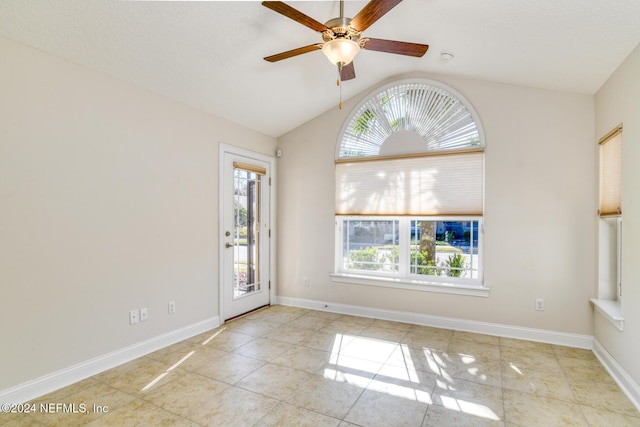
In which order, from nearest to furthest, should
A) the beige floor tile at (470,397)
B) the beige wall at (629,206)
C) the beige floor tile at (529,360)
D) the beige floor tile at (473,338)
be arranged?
1. the beige floor tile at (470,397)
2. the beige wall at (629,206)
3. the beige floor tile at (529,360)
4. the beige floor tile at (473,338)

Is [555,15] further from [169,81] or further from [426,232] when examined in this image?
[169,81]

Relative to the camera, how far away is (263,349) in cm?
317

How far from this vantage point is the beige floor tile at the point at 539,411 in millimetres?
2061

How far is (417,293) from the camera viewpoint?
392 cm

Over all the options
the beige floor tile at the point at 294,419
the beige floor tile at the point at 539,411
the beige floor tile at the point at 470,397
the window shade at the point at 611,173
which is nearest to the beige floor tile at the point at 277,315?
the beige floor tile at the point at 294,419

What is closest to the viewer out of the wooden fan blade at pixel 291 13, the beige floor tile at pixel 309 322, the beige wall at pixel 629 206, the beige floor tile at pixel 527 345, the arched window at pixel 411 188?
the wooden fan blade at pixel 291 13

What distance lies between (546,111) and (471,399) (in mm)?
2931

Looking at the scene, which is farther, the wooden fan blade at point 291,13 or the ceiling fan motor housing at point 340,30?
the ceiling fan motor housing at point 340,30

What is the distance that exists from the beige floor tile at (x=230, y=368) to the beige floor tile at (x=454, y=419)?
146 centimetres

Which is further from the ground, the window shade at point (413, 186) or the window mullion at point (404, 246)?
the window shade at point (413, 186)

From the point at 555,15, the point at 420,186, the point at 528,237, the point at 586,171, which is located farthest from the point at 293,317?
the point at 555,15

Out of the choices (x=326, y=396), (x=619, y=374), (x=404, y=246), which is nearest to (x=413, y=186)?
(x=404, y=246)

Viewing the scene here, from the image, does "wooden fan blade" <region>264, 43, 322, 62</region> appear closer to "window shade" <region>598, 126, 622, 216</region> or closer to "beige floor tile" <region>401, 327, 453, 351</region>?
"window shade" <region>598, 126, 622, 216</region>

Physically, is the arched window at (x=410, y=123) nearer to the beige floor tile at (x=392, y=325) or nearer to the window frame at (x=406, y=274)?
the window frame at (x=406, y=274)
